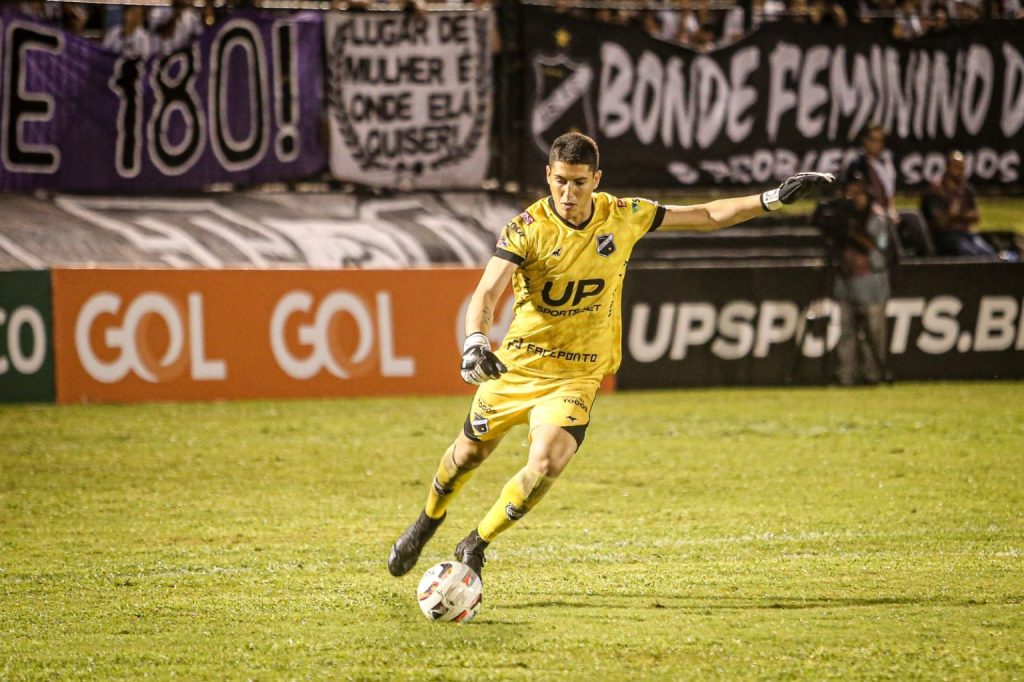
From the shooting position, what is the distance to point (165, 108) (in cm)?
1377

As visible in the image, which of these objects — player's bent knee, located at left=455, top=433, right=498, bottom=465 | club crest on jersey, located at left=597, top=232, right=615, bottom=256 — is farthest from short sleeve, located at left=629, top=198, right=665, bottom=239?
player's bent knee, located at left=455, top=433, right=498, bottom=465

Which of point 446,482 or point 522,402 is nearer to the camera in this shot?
point 522,402

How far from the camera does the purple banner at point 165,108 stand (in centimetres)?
1334

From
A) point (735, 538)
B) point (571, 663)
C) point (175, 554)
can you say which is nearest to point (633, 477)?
point (735, 538)

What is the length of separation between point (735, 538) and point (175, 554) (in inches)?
126

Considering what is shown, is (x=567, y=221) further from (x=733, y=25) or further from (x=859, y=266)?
(x=733, y=25)

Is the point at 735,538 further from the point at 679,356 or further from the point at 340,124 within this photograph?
the point at 340,124

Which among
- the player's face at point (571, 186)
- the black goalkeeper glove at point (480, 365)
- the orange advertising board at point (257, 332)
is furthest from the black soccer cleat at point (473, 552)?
the orange advertising board at point (257, 332)

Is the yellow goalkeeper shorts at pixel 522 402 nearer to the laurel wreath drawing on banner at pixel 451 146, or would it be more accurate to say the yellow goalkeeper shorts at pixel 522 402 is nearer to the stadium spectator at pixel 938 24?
the laurel wreath drawing on banner at pixel 451 146

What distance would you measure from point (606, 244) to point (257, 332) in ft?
22.7

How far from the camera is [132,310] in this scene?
41.8 ft

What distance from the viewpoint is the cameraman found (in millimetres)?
13992

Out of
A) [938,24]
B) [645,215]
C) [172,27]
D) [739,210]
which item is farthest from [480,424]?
[938,24]

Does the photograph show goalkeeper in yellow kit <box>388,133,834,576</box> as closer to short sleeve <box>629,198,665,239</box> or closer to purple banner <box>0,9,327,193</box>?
short sleeve <box>629,198,665,239</box>
